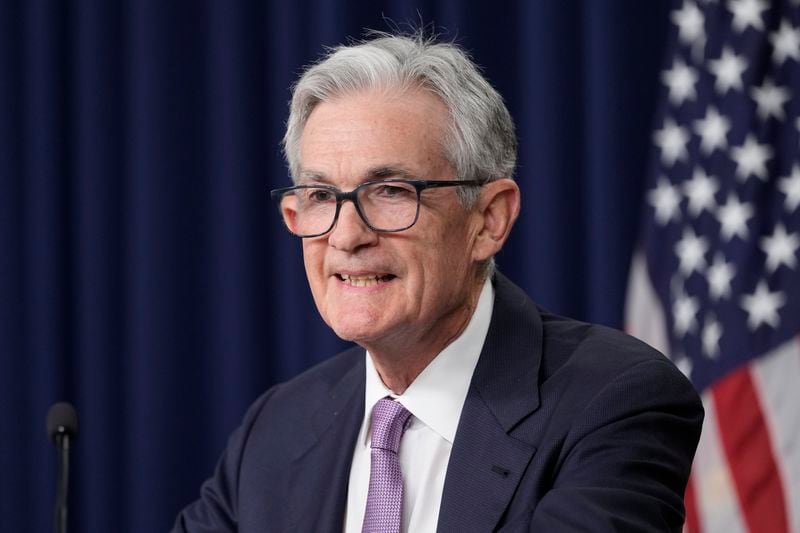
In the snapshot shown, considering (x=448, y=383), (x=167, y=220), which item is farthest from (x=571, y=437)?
(x=167, y=220)

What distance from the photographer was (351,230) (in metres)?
2.00

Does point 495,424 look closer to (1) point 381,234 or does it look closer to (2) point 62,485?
(1) point 381,234

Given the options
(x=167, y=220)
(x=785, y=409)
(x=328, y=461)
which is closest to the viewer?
(x=328, y=461)

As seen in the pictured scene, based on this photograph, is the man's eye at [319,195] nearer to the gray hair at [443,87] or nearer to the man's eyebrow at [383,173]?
the man's eyebrow at [383,173]

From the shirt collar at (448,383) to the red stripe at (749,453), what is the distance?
55.0 inches

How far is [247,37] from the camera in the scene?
4.11 meters

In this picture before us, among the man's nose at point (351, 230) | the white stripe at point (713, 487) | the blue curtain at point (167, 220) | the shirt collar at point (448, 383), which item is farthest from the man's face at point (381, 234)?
the blue curtain at point (167, 220)

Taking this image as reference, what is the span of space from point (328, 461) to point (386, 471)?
0.61 ft

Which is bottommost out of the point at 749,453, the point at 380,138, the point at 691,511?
the point at 691,511

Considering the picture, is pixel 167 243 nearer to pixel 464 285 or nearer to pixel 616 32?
pixel 616 32

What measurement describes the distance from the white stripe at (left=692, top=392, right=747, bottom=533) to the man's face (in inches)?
62.0

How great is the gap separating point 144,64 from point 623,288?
1.90m

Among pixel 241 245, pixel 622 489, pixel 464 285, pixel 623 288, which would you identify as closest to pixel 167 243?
pixel 241 245

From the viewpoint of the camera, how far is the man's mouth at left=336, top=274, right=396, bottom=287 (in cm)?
204
